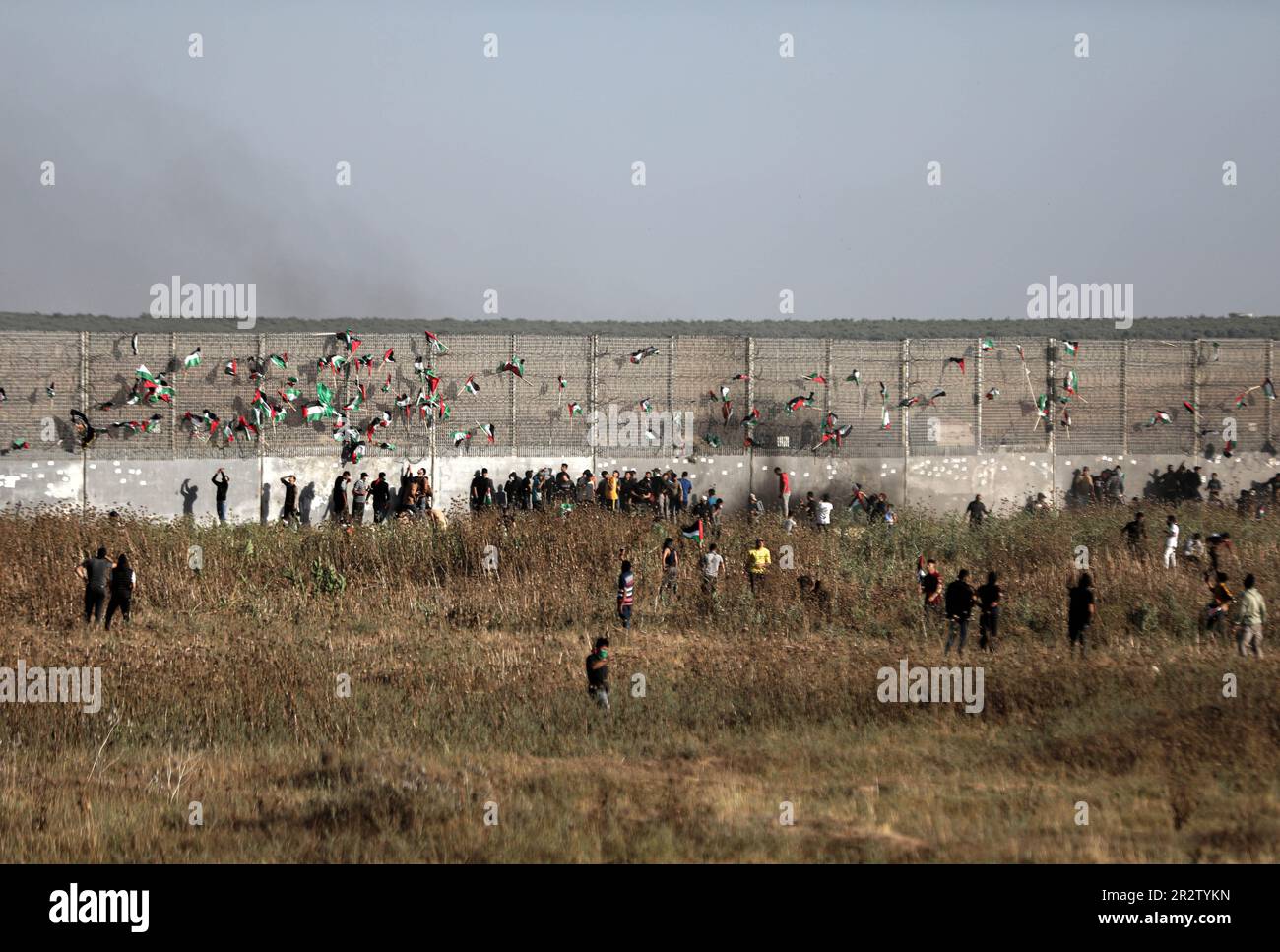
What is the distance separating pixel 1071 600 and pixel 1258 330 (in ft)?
129

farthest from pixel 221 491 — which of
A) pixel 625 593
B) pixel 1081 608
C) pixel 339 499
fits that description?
pixel 1081 608

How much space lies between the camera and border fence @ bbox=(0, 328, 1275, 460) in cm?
3541

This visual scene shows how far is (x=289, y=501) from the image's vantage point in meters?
33.6

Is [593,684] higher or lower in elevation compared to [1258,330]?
lower

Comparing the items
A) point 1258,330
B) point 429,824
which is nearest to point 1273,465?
point 1258,330

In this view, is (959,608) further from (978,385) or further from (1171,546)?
(978,385)

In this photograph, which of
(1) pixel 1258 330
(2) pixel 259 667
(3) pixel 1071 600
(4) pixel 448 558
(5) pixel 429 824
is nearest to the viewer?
(5) pixel 429 824

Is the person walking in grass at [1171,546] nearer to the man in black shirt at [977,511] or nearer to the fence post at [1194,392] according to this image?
the man in black shirt at [977,511]

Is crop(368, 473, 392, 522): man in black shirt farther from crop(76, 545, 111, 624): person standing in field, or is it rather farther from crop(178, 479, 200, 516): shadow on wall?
crop(76, 545, 111, 624): person standing in field

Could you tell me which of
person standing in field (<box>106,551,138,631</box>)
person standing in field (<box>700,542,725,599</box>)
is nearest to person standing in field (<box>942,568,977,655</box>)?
person standing in field (<box>700,542,725,599</box>)

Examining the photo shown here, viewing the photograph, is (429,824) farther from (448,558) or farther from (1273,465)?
(1273,465)

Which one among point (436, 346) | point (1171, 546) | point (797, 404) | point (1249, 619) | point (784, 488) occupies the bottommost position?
point (1249, 619)

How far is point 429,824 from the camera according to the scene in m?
12.6

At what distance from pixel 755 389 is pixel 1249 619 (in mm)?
18700
